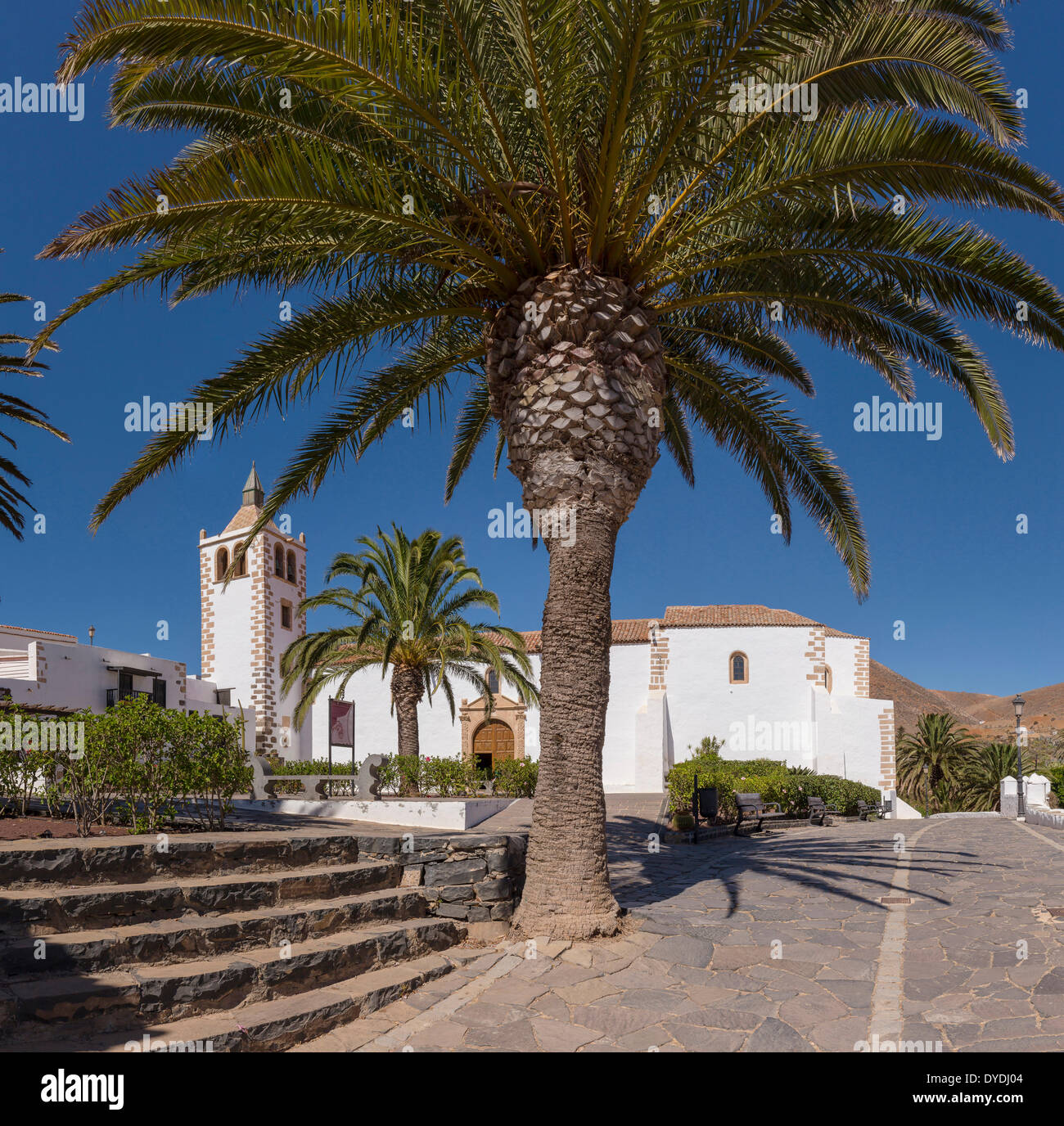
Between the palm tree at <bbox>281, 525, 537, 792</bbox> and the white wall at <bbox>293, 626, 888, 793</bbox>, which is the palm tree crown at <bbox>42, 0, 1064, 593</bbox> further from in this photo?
the white wall at <bbox>293, 626, 888, 793</bbox>

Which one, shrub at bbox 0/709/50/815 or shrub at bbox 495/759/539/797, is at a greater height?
shrub at bbox 0/709/50/815

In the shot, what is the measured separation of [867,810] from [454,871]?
19208 millimetres

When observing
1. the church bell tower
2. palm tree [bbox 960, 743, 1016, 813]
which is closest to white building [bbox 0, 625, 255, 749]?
the church bell tower

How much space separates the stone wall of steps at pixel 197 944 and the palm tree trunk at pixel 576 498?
1.19m

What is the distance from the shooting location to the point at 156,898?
201 inches

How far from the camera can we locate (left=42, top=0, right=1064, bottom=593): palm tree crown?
579 cm

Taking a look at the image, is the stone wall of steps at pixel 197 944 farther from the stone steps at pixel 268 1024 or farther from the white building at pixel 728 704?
the white building at pixel 728 704

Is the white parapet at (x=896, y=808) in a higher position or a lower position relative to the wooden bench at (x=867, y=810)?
lower

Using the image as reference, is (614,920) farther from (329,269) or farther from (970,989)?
(329,269)

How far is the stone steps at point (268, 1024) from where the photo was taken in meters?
4.13

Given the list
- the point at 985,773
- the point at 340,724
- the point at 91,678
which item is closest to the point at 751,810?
the point at 340,724

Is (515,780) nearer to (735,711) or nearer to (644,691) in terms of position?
(644,691)

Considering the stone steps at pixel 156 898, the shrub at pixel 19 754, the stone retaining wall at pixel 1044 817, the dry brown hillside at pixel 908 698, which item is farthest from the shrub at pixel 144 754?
the dry brown hillside at pixel 908 698

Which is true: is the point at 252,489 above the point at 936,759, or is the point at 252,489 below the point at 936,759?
above
